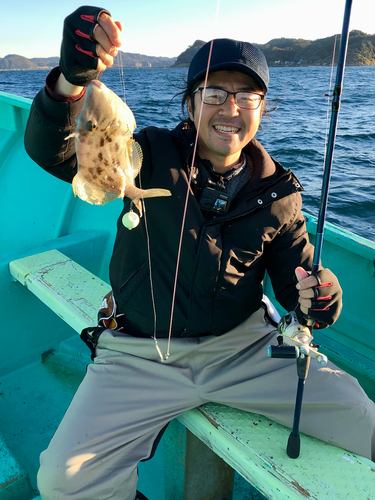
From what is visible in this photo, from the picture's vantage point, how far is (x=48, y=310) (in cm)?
408

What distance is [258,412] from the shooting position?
2.13 metres

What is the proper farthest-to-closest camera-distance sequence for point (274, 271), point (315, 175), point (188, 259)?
point (315, 175) < point (274, 271) < point (188, 259)

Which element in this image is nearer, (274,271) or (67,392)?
(274,271)

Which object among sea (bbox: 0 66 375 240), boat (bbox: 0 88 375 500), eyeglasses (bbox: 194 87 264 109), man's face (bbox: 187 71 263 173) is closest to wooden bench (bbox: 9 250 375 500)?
boat (bbox: 0 88 375 500)

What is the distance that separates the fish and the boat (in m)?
1.77

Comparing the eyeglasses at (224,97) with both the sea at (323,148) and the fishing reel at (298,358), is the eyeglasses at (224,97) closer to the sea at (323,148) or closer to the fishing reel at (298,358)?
the sea at (323,148)

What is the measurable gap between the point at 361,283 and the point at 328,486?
2081 millimetres

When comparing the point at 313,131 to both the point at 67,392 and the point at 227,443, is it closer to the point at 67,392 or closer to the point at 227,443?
the point at 67,392

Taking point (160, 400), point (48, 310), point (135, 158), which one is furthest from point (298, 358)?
point (48, 310)

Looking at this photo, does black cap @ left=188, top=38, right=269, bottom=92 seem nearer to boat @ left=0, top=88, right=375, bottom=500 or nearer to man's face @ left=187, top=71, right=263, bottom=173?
man's face @ left=187, top=71, right=263, bottom=173

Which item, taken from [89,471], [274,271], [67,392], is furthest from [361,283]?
[67,392]

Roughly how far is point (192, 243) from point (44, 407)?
2.42m

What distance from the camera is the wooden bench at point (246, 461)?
5.70 feet

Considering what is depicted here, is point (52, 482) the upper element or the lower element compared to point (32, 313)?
upper
